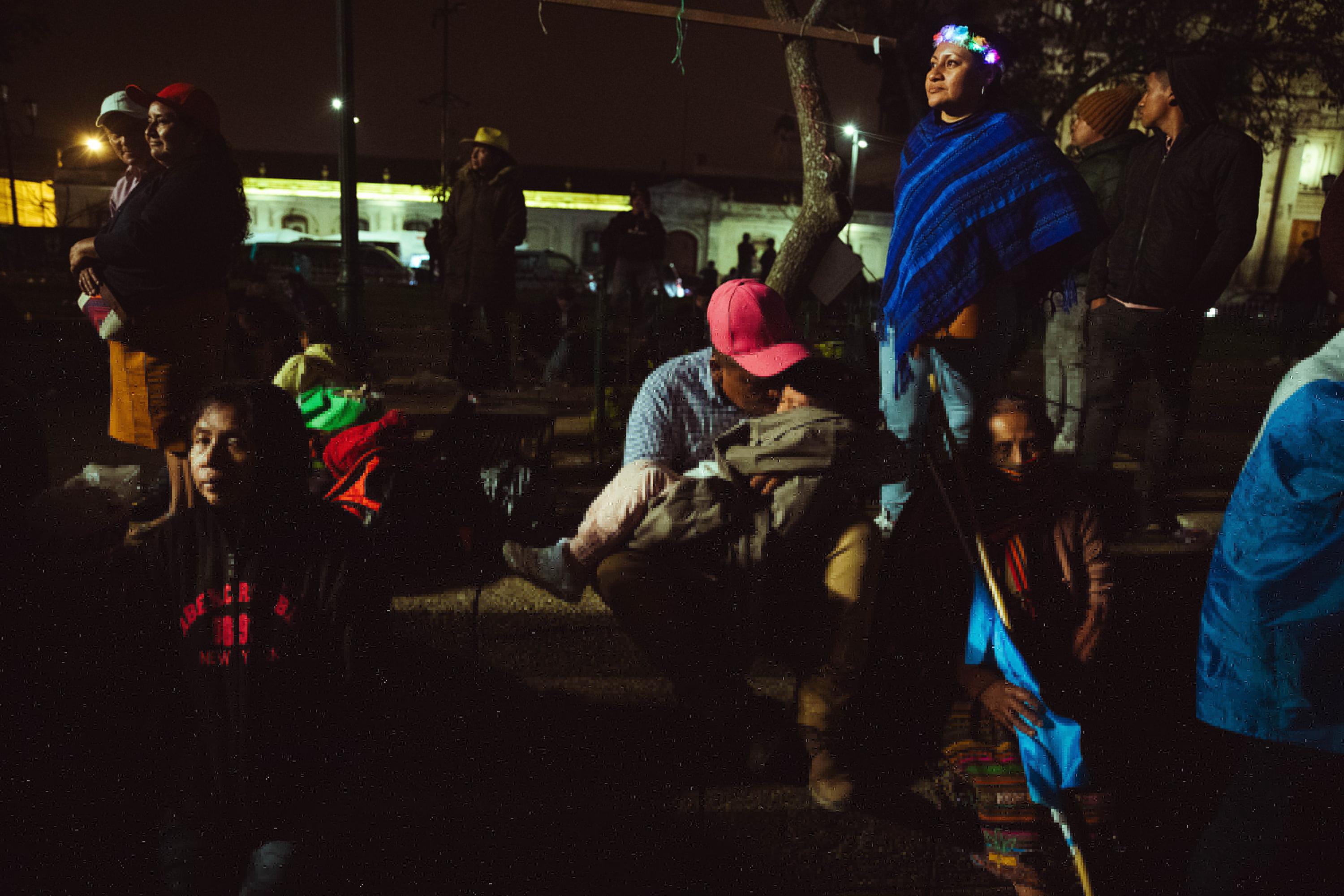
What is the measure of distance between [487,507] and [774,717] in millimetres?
1331

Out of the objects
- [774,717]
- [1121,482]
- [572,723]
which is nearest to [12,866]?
[572,723]

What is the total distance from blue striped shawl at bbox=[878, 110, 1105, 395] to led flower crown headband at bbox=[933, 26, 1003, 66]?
0.67 feet

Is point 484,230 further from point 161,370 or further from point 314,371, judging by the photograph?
point 161,370

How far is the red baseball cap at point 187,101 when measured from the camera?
329cm

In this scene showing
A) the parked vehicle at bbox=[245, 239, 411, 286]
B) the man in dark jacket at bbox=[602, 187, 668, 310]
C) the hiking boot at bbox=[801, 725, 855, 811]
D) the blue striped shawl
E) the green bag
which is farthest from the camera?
the parked vehicle at bbox=[245, 239, 411, 286]

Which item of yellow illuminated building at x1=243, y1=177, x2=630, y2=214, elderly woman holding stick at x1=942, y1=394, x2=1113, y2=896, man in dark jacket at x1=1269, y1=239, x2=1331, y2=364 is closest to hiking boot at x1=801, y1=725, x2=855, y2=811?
elderly woman holding stick at x1=942, y1=394, x2=1113, y2=896

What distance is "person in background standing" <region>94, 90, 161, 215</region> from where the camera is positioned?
330 centimetres

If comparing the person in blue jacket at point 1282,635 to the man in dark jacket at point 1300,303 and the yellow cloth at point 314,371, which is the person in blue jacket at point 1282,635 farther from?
the man in dark jacket at point 1300,303

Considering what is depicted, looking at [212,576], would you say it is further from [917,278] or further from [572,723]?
A: [917,278]

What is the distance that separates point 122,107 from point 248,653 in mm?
2363

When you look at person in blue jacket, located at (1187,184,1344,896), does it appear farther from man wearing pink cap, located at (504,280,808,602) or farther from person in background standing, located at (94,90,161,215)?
person in background standing, located at (94,90,161,215)

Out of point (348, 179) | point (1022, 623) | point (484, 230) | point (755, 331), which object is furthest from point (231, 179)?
point (1022, 623)

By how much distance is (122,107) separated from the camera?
10.8 feet

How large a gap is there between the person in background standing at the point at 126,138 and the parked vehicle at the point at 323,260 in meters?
23.0
